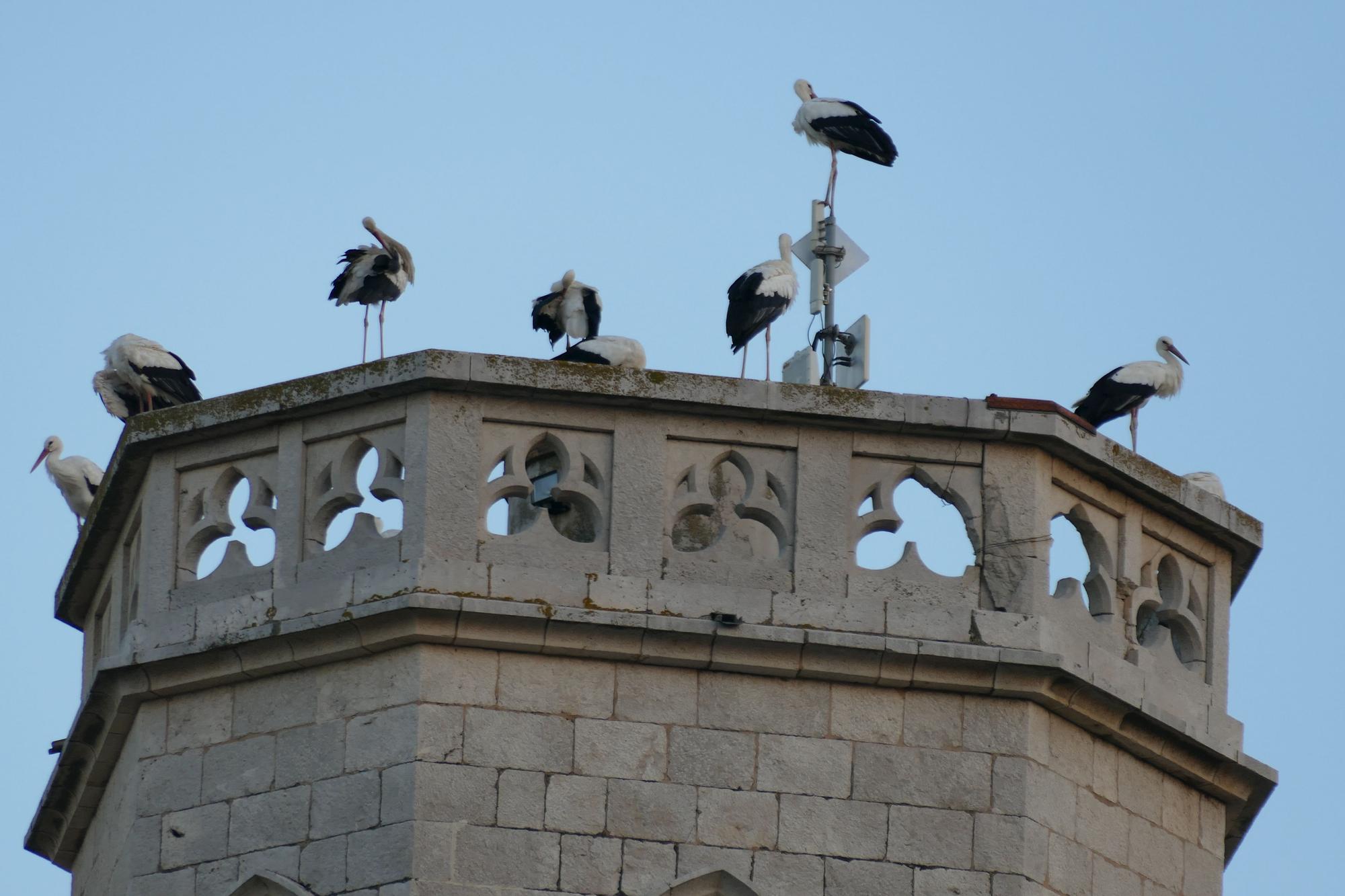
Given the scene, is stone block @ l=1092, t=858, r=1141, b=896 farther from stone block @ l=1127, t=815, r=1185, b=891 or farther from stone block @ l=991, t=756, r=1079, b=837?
stone block @ l=991, t=756, r=1079, b=837

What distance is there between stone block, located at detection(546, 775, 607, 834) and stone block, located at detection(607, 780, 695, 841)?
3cm

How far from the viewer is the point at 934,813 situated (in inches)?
376

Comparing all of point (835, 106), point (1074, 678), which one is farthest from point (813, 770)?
point (835, 106)

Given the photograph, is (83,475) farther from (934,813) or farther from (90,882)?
(934,813)

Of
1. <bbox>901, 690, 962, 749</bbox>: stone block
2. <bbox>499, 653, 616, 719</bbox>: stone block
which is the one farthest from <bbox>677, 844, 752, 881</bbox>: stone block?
<bbox>901, 690, 962, 749</bbox>: stone block

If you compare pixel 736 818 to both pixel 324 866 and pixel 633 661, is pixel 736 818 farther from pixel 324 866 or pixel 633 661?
pixel 324 866

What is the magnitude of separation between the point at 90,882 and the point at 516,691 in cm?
250

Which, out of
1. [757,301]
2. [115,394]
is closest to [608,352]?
[757,301]

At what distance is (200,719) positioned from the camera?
994cm

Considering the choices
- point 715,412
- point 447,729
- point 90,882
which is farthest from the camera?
point 90,882

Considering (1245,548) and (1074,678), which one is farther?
(1245,548)

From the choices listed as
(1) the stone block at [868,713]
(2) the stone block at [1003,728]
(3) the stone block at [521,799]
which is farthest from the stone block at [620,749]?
(2) the stone block at [1003,728]

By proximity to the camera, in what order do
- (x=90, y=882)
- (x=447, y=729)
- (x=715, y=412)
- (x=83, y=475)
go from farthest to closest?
1. (x=83, y=475)
2. (x=90, y=882)
3. (x=715, y=412)
4. (x=447, y=729)

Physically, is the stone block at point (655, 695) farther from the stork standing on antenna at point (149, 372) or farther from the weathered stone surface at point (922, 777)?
the stork standing on antenna at point (149, 372)
